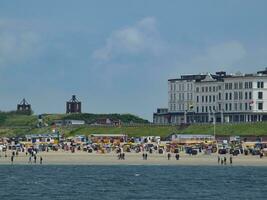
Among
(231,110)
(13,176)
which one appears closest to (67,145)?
(231,110)

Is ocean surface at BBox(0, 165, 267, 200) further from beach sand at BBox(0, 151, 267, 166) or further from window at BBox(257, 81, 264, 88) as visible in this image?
window at BBox(257, 81, 264, 88)

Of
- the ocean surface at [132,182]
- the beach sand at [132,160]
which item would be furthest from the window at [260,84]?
the ocean surface at [132,182]

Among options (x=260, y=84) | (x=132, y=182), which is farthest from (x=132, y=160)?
(x=260, y=84)

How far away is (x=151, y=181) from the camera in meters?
104

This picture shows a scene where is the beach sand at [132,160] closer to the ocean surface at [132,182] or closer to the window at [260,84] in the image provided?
the ocean surface at [132,182]

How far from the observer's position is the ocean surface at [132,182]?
89875 millimetres

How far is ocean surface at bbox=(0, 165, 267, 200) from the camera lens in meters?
89.9

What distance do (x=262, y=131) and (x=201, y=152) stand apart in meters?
28.6

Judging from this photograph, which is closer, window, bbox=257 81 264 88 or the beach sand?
the beach sand

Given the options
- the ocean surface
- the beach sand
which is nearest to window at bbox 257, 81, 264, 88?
the beach sand

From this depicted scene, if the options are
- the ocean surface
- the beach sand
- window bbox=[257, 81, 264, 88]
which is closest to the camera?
the ocean surface

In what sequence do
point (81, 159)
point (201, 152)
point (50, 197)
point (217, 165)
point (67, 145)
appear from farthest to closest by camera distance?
point (67, 145) < point (201, 152) < point (81, 159) < point (217, 165) < point (50, 197)

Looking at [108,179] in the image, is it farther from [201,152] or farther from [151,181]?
[201,152]

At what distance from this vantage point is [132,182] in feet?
336
